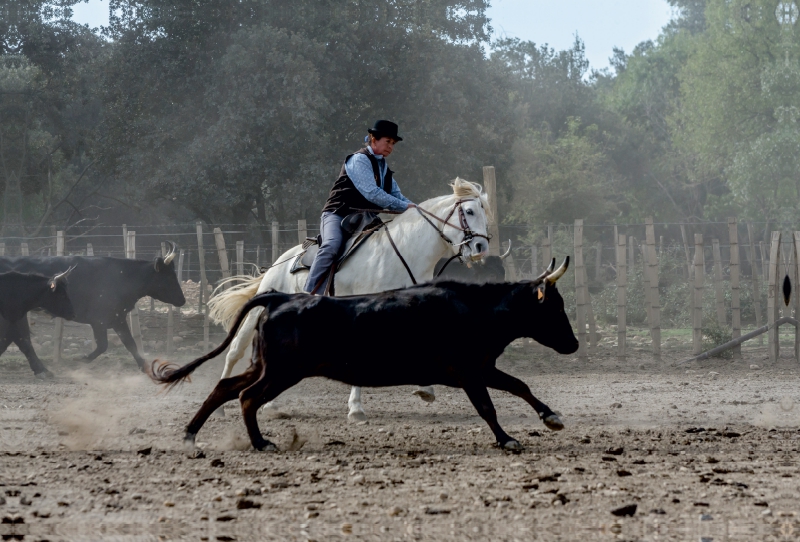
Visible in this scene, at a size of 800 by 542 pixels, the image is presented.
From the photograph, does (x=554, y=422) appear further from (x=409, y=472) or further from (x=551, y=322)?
(x=409, y=472)

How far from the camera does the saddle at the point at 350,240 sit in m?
8.54

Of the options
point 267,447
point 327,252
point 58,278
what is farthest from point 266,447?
point 58,278

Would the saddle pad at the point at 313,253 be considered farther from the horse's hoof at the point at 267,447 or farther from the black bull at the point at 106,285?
the black bull at the point at 106,285

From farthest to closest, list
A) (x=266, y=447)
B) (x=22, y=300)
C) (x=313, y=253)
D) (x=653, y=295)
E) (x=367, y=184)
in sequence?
(x=653, y=295) < (x=22, y=300) < (x=313, y=253) < (x=367, y=184) < (x=266, y=447)

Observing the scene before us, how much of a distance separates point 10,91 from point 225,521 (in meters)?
26.3

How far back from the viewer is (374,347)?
627cm

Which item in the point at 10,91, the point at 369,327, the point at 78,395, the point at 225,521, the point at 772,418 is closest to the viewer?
the point at 225,521

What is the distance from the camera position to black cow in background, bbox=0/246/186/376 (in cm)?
1416

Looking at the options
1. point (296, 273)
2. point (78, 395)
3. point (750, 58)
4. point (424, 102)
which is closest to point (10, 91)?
point (424, 102)

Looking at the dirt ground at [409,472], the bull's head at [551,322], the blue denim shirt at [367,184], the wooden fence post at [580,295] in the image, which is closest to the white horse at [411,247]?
the blue denim shirt at [367,184]

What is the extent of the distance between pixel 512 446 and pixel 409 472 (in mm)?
1034

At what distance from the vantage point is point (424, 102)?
24.5 m

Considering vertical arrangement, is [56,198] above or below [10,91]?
below

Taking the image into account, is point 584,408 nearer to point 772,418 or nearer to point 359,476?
point 772,418
